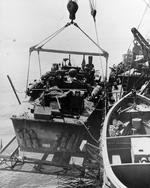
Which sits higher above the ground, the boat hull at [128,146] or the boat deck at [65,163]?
the boat hull at [128,146]

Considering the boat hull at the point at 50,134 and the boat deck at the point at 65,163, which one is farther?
the boat deck at the point at 65,163

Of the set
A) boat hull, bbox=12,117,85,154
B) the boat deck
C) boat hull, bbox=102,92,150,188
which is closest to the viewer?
boat hull, bbox=102,92,150,188

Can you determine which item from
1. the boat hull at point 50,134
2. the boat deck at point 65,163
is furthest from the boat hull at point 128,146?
the boat deck at point 65,163

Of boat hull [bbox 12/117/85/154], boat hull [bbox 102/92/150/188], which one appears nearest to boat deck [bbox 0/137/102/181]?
boat hull [bbox 12/117/85/154]

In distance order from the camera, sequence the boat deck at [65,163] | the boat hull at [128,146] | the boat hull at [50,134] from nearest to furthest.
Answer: the boat hull at [128,146], the boat hull at [50,134], the boat deck at [65,163]

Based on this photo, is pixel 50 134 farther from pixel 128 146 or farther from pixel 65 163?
pixel 128 146

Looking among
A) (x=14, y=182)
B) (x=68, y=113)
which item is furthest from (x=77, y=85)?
(x=14, y=182)

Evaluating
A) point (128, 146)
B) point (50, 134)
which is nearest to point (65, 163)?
point (50, 134)

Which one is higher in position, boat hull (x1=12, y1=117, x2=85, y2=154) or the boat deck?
boat hull (x1=12, y1=117, x2=85, y2=154)

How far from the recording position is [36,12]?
103 meters

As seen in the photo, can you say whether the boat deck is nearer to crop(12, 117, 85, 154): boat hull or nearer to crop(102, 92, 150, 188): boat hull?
crop(12, 117, 85, 154): boat hull

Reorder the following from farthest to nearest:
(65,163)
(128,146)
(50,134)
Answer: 1. (65,163)
2. (50,134)
3. (128,146)

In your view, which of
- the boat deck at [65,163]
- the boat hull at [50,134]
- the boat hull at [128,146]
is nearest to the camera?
the boat hull at [128,146]

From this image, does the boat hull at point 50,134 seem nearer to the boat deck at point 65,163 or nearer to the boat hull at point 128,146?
the boat deck at point 65,163
